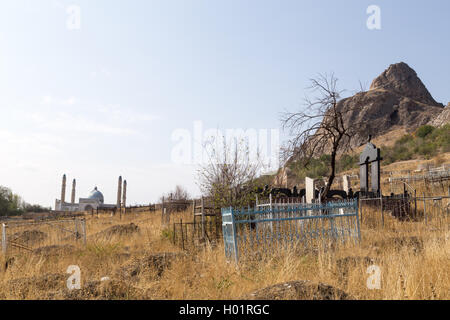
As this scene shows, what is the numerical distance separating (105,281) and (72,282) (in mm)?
1651

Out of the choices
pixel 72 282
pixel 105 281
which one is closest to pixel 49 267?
pixel 72 282

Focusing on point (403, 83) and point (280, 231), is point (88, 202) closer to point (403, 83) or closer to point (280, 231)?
point (280, 231)

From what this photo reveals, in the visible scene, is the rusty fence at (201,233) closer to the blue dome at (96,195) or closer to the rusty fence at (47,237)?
the rusty fence at (47,237)

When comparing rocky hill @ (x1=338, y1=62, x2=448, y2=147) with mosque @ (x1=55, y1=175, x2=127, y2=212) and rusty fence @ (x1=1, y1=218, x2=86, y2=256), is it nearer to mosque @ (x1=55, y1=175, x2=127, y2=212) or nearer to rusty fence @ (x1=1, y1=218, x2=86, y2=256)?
mosque @ (x1=55, y1=175, x2=127, y2=212)

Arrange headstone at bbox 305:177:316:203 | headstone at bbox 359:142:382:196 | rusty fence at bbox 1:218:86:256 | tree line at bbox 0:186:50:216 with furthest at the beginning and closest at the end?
1. tree line at bbox 0:186:50:216
2. headstone at bbox 359:142:382:196
3. headstone at bbox 305:177:316:203
4. rusty fence at bbox 1:218:86:256

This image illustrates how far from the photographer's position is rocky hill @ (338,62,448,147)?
79062 mm

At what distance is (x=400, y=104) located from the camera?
291 feet

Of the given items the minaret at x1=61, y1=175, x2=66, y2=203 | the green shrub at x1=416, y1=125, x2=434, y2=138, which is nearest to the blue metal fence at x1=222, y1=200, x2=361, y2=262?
the green shrub at x1=416, y1=125, x2=434, y2=138

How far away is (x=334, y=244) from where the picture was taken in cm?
912

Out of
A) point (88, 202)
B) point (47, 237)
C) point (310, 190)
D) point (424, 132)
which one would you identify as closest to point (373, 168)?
point (310, 190)

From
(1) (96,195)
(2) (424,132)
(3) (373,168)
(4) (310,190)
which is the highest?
(2) (424,132)

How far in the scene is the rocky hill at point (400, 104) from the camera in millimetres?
79062

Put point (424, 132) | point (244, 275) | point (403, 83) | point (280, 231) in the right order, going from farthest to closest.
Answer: point (403, 83) → point (424, 132) → point (280, 231) → point (244, 275)
